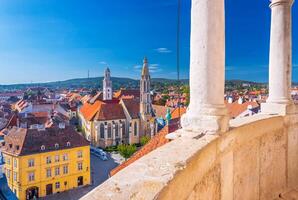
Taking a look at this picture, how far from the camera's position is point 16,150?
28.5 m

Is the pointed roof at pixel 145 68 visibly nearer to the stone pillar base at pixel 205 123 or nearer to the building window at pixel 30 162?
the building window at pixel 30 162

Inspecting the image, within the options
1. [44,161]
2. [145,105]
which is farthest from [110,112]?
[44,161]

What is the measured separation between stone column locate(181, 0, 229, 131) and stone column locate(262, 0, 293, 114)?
2088 mm

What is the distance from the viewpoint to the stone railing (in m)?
1.98

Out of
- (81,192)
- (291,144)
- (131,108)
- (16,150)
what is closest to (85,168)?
(81,192)

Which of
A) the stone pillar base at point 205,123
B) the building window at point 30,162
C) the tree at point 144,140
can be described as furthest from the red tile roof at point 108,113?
the stone pillar base at point 205,123

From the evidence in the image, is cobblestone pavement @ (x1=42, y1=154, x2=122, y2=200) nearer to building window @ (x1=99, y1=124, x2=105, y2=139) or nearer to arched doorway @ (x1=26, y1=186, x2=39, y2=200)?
arched doorway @ (x1=26, y1=186, x2=39, y2=200)

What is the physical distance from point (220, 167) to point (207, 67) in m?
1.21

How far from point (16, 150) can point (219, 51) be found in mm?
29665

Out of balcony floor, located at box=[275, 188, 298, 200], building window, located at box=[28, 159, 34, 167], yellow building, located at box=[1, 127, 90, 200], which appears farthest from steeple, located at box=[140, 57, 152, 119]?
balcony floor, located at box=[275, 188, 298, 200]

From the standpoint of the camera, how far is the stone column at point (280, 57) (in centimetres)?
493

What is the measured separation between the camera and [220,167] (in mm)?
3264

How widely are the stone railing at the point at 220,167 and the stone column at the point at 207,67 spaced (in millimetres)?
191

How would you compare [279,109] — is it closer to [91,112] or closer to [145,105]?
[145,105]
